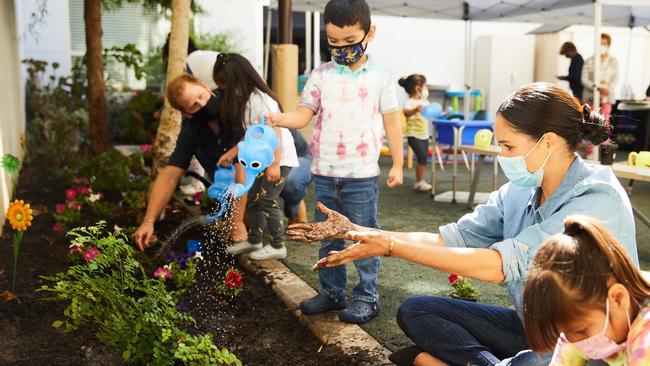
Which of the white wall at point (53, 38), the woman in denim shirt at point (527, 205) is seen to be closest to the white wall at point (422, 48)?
the white wall at point (53, 38)

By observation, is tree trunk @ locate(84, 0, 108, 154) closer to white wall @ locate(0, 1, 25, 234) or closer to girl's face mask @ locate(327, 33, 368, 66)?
white wall @ locate(0, 1, 25, 234)

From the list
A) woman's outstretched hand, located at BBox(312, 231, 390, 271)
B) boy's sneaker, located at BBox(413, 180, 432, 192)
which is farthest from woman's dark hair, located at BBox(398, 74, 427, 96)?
woman's outstretched hand, located at BBox(312, 231, 390, 271)

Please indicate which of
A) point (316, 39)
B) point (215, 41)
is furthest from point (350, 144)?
point (316, 39)

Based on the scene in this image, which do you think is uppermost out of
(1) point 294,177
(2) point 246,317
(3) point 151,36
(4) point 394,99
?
(3) point 151,36

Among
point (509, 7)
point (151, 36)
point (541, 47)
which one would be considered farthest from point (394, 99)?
point (541, 47)

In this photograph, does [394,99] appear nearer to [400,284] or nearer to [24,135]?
[400,284]

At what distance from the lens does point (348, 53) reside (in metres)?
3.21

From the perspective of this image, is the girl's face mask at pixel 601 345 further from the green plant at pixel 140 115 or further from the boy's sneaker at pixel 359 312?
the green plant at pixel 140 115

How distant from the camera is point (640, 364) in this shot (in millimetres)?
1408

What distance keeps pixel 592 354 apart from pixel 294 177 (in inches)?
125

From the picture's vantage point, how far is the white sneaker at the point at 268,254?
14.0 feet

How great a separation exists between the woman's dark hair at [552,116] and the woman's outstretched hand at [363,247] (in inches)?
21.7

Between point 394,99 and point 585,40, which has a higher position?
point 585,40

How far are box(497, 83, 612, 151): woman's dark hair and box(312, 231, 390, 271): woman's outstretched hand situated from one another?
0.55 meters
